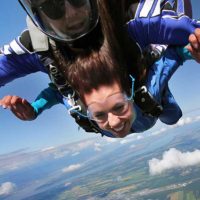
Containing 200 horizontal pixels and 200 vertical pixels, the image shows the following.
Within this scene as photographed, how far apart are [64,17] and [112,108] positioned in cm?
42

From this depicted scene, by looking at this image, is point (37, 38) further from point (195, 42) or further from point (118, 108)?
point (195, 42)

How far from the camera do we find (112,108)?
62.8 inches

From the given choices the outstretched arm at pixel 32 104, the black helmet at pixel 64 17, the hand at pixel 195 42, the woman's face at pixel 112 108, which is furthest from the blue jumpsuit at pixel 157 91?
the black helmet at pixel 64 17

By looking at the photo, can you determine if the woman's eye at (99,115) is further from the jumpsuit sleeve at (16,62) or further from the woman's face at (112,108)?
the jumpsuit sleeve at (16,62)

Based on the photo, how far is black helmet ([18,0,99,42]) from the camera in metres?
1.36

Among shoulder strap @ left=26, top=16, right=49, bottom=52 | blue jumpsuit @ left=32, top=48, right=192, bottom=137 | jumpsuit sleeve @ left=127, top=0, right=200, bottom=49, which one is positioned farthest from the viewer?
blue jumpsuit @ left=32, top=48, right=192, bottom=137

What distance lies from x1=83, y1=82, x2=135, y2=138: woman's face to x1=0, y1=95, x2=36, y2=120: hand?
0.30 meters

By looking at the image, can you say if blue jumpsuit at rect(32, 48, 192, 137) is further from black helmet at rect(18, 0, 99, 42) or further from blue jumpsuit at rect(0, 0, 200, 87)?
black helmet at rect(18, 0, 99, 42)

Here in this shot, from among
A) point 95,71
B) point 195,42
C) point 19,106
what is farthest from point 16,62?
point 195,42

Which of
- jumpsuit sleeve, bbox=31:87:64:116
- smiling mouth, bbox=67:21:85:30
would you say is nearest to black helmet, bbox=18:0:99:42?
smiling mouth, bbox=67:21:85:30

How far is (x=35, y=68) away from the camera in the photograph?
1738mm

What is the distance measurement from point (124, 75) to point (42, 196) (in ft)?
278

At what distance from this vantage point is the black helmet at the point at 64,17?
1.36m

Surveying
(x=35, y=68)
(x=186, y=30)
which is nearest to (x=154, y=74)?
(x=186, y=30)
